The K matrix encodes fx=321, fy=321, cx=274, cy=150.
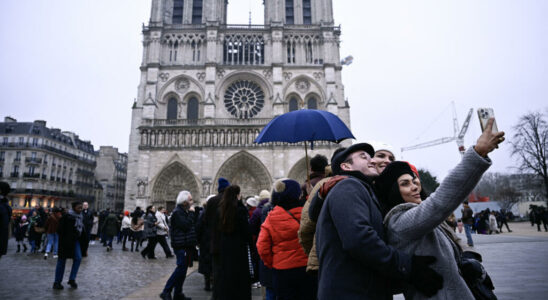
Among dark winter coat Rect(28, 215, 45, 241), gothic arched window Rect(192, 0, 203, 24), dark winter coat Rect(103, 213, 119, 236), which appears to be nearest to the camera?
dark winter coat Rect(28, 215, 45, 241)

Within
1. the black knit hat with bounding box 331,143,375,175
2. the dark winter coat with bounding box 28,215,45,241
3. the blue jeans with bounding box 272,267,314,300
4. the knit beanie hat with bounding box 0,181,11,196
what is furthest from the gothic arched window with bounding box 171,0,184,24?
the black knit hat with bounding box 331,143,375,175

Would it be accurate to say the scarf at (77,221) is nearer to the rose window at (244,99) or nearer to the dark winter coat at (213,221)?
the dark winter coat at (213,221)

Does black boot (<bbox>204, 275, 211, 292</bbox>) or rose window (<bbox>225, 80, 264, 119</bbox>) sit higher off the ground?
rose window (<bbox>225, 80, 264, 119</bbox>)

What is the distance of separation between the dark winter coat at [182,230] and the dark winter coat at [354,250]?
3.50 metres

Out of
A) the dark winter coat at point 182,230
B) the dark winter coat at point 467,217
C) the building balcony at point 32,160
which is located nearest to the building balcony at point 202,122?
the dark winter coat at point 467,217

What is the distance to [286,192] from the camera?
3090 millimetres

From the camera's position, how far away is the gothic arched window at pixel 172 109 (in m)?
25.7

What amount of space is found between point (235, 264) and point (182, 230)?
64.6 inches

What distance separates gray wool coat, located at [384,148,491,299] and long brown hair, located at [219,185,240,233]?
223 centimetres

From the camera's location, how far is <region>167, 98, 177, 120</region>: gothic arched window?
25703mm

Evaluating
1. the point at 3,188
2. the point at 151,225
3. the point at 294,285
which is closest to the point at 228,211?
the point at 294,285

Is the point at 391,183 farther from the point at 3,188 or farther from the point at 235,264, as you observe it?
the point at 3,188

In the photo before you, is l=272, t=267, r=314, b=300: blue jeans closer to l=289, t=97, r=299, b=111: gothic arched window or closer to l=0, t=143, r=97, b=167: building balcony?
l=289, t=97, r=299, b=111: gothic arched window

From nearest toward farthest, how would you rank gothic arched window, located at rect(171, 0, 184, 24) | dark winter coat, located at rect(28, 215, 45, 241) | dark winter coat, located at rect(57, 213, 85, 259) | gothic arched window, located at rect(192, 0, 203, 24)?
dark winter coat, located at rect(57, 213, 85, 259)
dark winter coat, located at rect(28, 215, 45, 241)
gothic arched window, located at rect(171, 0, 184, 24)
gothic arched window, located at rect(192, 0, 203, 24)
